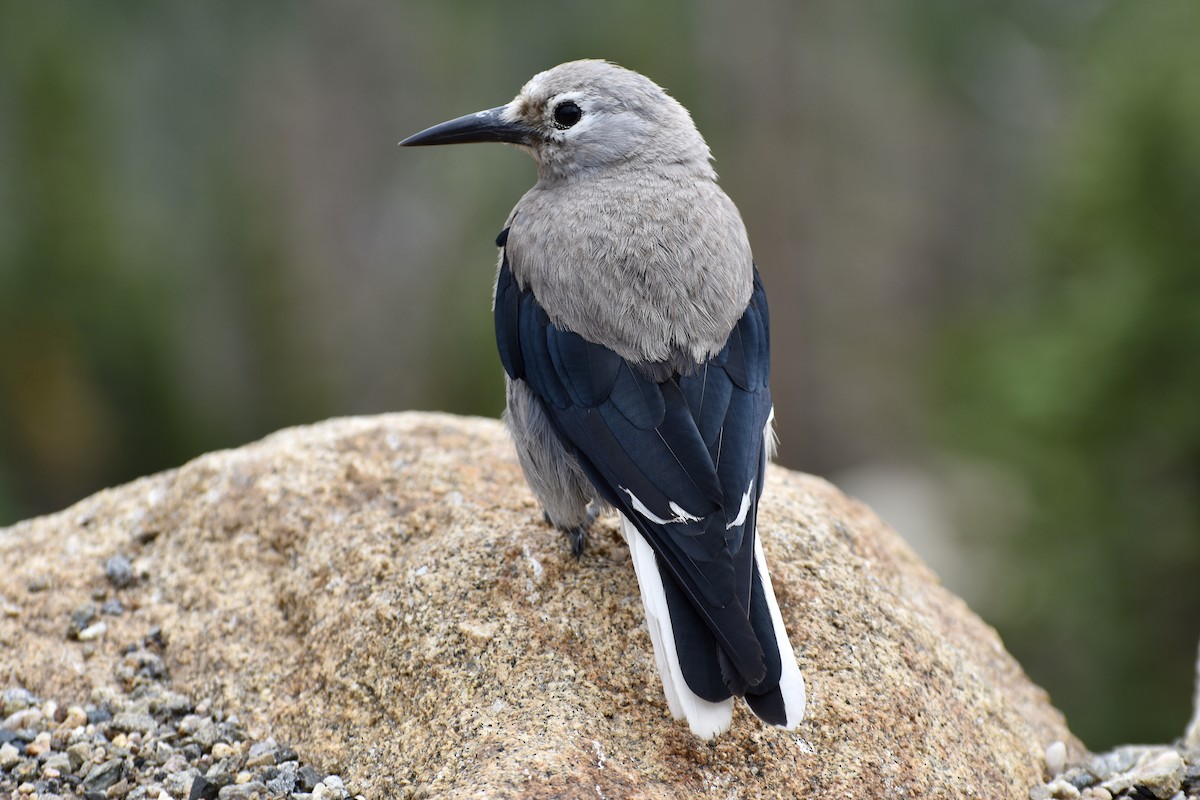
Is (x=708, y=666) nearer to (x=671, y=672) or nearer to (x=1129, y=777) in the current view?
(x=671, y=672)

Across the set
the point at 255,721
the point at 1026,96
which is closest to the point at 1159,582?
the point at 255,721

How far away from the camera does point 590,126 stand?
4.69 metres

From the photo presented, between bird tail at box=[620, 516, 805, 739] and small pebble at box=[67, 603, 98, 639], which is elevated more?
bird tail at box=[620, 516, 805, 739]

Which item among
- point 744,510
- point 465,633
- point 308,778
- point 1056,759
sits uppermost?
point 744,510

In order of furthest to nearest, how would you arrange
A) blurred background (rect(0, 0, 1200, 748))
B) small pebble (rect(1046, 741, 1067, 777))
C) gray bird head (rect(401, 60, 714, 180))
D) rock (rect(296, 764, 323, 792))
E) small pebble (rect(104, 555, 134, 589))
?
blurred background (rect(0, 0, 1200, 748))
gray bird head (rect(401, 60, 714, 180))
small pebble (rect(104, 555, 134, 589))
small pebble (rect(1046, 741, 1067, 777))
rock (rect(296, 764, 323, 792))

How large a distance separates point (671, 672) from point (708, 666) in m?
0.11

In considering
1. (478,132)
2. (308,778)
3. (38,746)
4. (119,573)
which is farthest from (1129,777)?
(119,573)

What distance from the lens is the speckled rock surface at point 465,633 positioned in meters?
3.50

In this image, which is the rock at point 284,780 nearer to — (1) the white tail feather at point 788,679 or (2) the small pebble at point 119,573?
(2) the small pebble at point 119,573

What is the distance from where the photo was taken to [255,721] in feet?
12.7

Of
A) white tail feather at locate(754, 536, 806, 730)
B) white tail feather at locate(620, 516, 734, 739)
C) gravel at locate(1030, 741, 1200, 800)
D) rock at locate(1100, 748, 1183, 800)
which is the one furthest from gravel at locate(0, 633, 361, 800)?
rock at locate(1100, 748, 1183, 800)

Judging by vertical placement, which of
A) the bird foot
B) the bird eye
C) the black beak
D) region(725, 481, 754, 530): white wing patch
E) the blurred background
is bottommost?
the blurred background

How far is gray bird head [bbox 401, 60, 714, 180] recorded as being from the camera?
15.4 ft

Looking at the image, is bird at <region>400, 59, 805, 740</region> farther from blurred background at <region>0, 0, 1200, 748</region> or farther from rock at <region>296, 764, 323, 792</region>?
blurred background at <region>0, 0, 1200, 748</region>
